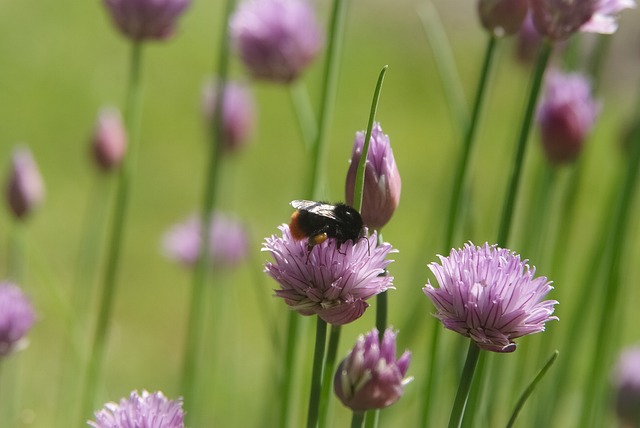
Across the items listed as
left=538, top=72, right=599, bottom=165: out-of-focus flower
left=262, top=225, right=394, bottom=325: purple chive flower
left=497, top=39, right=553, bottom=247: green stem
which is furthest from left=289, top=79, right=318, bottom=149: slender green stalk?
left=262, top=225, right=394, bottom=325: purple chive flower

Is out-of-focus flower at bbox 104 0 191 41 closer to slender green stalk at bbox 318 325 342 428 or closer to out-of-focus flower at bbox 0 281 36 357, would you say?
out-of-focus flower at bbox 0 281 36 357

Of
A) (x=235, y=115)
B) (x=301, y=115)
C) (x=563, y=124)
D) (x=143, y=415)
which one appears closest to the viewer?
(x=143, y=415)

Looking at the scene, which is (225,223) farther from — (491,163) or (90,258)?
(491,163)

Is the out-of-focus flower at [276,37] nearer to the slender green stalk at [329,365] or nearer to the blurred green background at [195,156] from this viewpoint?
the blurred green background at [195,156]

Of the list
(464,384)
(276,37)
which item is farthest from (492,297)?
(276,37)

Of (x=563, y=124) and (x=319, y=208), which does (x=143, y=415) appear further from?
(x=563, y=124)

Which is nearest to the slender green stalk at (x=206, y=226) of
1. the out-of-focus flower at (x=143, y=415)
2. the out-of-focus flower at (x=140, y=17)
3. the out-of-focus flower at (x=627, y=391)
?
the out-of-focus flower at (x=140, y=17)

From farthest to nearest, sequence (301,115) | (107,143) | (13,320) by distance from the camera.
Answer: (107,143) → (301,115) → (13,320)

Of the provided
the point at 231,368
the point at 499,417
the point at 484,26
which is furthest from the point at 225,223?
the point at 484,26
